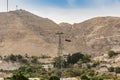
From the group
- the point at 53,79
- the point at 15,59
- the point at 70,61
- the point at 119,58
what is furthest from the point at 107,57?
the point at 53,79

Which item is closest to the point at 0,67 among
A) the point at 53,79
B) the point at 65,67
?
the point at 65,67

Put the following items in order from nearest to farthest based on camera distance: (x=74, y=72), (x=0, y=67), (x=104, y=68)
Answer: (x=74, y=72) → (x=104, y=68) → (x=0, y=67)

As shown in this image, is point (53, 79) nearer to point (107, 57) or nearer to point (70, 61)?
point (70, 61)

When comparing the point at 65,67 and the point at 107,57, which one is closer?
the point at 65,67

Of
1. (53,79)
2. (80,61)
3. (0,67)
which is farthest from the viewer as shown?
(0,67)

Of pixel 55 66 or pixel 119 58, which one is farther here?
pixel 119 58

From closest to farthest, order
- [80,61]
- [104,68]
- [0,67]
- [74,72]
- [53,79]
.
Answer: [53,79] → [74,72] → [104,68] → [80,61] → [0,67]

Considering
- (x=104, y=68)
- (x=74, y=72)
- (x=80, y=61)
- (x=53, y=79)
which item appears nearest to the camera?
(x=53, y=79)

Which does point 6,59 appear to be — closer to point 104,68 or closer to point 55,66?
point 55,66

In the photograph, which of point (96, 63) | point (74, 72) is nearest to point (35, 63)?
point (96, 63)
